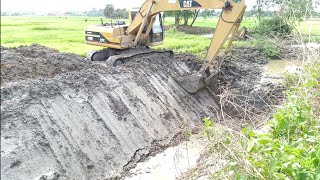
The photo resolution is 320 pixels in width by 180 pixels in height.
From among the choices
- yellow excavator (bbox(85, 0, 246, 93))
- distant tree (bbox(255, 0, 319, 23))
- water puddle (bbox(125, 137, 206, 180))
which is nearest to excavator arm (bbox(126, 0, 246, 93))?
yellow excavator (bbox(85, 0, 246, 93))

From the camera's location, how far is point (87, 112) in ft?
24.3

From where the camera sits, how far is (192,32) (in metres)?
29.5

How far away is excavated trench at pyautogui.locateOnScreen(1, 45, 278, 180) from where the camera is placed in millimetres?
6113

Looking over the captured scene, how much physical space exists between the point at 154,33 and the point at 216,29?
8.65 feet

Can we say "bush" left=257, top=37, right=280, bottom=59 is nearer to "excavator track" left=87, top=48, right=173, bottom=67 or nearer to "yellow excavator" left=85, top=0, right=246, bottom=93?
"yellow excavator" left=85, top=0, right=246, bottom=93

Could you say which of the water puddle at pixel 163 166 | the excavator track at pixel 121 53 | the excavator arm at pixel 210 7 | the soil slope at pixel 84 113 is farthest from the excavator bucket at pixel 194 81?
the water puddle at pixel 163 166

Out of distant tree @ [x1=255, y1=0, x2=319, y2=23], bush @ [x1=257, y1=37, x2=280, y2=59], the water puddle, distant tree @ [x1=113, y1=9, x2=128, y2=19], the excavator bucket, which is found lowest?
the water puddle

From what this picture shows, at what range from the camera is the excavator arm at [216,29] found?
8984mm

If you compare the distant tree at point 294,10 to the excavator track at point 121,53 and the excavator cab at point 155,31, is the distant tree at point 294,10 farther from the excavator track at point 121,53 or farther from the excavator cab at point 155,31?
the excavator track at point 121,53

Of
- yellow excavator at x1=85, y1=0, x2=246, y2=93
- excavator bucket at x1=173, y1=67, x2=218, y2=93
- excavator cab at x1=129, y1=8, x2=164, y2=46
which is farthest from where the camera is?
excavator cab at x1=129, y1=8, x2=164, y2=46

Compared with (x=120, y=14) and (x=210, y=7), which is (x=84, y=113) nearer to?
(x=210, y=7)

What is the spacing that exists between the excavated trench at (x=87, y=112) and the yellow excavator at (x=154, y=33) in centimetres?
38

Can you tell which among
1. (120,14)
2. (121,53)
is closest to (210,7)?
(121,53)

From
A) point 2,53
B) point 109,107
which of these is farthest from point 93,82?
point 2,53
